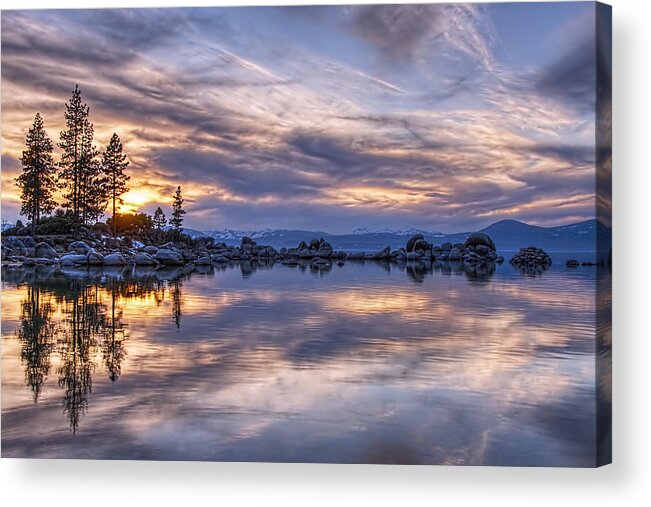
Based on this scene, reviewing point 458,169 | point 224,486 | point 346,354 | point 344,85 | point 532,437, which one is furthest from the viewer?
point 458,169

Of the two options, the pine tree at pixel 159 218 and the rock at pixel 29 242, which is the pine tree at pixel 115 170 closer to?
the pine tree at pixel 159 218

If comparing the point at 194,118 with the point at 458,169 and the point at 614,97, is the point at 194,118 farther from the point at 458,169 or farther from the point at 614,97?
the point at 614,97

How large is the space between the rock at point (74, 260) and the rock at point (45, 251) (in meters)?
0.27

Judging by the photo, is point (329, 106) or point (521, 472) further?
point (329, 106)

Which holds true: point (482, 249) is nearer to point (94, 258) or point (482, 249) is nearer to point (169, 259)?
point (169, 259)

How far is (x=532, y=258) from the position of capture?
1109 centimetres

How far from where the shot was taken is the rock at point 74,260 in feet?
63.5

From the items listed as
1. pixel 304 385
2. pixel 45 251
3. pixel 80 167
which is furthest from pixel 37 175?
pixel 45 251

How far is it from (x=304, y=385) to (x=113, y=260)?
45.0 feet

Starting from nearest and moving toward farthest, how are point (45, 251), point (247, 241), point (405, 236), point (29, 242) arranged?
point (405, 236) < point (247, 241) < point (29, 242) < point (45, 251)

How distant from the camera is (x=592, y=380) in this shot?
23.2 feet

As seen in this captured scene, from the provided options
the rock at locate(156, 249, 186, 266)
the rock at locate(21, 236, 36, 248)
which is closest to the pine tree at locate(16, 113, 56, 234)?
the rock at locate(21, 236, 36, 248)

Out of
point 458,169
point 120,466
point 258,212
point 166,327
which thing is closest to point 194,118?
point 258,212

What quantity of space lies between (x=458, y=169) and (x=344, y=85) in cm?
208
